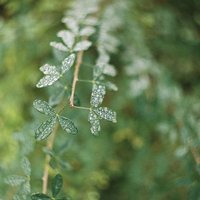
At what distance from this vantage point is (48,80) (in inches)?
28.5

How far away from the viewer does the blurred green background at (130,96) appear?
4.61 feet

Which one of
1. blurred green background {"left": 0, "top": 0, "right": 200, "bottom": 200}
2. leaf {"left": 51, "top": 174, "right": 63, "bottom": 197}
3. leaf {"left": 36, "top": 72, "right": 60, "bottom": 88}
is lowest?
blurred green background {"left": 0, "top": 0, "right": 200, "bottom": 200}

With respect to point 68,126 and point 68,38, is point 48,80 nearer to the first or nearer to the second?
point 68,126

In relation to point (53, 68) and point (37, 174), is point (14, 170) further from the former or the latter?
point (53, 68)

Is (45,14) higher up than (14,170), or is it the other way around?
(45,14)

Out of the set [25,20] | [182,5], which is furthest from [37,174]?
[182,5]

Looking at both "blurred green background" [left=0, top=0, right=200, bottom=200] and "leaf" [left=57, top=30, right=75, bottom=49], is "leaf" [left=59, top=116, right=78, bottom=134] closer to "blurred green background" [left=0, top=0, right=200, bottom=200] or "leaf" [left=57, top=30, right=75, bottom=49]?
"leaf" [left=57, top=30, right=75, bottom=49]

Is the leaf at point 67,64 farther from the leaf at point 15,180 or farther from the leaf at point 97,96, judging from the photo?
the leaf at point 15,180

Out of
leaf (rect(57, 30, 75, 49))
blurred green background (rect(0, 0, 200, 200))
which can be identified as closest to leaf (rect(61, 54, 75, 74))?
leaf (rect(57, 30, 75, 49))

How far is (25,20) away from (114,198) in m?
0.85

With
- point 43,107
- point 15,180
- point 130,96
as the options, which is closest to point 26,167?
point 15,180

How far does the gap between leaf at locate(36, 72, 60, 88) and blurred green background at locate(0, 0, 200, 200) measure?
63 cm

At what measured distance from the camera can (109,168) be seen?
1580 mm

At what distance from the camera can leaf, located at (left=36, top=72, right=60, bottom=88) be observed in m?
0.71
